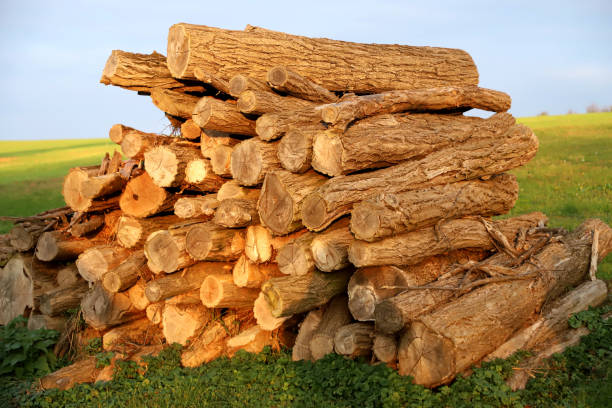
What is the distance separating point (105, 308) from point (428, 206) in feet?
15.2

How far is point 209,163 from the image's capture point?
23.9 ft

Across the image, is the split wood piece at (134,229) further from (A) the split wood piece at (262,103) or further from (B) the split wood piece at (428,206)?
(B) the split wood piece at (428,206)

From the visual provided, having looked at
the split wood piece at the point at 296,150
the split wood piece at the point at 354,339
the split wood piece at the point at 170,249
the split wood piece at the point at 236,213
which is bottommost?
the split wood piece at the point at 354,339

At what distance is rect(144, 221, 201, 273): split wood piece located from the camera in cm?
682

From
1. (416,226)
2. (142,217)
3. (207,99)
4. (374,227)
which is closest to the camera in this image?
(374,227)

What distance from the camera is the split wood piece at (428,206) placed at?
5492 mm

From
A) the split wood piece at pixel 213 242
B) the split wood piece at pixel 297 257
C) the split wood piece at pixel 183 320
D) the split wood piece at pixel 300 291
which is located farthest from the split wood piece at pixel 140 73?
the split wood piece at pixel 300 291

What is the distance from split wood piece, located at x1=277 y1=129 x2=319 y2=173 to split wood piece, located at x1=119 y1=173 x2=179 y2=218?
220 cm

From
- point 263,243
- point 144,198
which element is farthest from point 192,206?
point 263,243

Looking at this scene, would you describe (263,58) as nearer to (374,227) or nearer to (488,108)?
(374,227)

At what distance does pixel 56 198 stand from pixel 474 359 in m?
20.5

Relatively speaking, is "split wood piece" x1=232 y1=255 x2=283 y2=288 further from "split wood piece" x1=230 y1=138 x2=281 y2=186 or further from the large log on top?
the large log on top

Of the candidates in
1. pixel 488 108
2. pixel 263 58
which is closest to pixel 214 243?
pixel 263 58

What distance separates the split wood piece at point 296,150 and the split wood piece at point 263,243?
0.87 m
